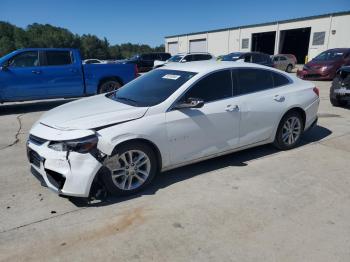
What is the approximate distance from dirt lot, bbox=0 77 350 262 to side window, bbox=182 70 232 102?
1.05m

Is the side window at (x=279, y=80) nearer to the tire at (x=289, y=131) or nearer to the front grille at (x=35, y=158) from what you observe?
the tire at (x=289, y=131)

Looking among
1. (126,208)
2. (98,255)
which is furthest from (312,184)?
(98,255)

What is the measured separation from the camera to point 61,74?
9.30 m

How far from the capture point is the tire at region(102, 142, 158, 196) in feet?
11.8

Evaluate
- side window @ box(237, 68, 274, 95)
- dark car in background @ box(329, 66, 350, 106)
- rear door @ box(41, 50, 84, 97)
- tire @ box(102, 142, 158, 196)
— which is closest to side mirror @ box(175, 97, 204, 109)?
tire @ box(102, 142, 158, 196)

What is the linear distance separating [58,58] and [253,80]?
662 centimetres

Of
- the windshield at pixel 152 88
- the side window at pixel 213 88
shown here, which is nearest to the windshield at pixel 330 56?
the side window at pixel 213 88

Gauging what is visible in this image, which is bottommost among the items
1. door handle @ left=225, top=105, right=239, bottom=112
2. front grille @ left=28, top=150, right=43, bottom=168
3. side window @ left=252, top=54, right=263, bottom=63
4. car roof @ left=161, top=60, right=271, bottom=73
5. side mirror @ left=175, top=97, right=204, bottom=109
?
front grille @ left=28, top=150, right=43, bottom=168

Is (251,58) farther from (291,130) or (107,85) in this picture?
(291,130)

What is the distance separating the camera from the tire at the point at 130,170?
3.61m

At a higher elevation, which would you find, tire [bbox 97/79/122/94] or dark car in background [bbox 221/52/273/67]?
dark car in background [bbox 221/52/273/67]

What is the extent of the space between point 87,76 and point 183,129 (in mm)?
6542

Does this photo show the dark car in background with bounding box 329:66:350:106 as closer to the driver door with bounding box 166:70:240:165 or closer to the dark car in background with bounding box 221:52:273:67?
the driver door with bounding box 166:70:240:165

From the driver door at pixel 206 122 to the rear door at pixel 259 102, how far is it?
0.17 m
